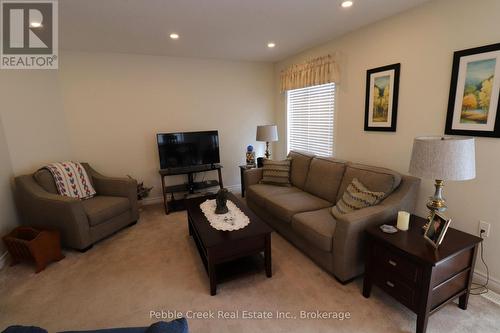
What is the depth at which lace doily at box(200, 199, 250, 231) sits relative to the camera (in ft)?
7.52

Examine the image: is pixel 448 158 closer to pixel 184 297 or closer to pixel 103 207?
pixel 184 297

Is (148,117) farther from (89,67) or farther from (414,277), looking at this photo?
(414,277)

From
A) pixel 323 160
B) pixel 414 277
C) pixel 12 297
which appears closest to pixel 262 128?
pixel 323 160

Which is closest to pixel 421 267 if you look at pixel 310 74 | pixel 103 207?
A: pixel 310 74

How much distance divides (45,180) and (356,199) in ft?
11.5

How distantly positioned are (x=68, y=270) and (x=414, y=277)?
3039 mm

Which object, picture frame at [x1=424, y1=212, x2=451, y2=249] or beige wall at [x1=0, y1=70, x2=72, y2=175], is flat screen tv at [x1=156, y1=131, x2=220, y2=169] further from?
picture frame at [x1=424, y1=212, x2=451, y2=249]

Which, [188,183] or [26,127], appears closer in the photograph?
[26,127]

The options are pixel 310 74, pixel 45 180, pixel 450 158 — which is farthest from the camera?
pixel 310 74

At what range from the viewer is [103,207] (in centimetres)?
299

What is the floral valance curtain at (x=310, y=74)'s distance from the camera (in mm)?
3332

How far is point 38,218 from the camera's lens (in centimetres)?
275

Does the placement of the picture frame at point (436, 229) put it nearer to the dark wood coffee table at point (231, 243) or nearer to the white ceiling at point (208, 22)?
the dark wood coffee table at point (231, 243)

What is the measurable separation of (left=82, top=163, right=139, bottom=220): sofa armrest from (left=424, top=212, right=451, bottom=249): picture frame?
3305 mm
